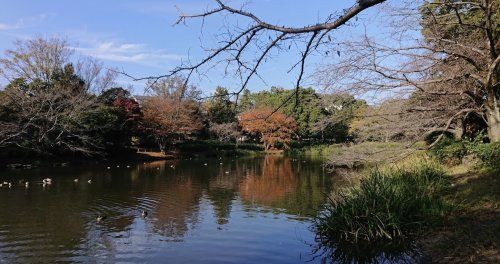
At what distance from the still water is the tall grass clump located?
84 cm

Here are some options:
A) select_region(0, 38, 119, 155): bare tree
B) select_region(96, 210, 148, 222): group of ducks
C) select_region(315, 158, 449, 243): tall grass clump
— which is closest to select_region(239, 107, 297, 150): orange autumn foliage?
select_region(0, 38, 119, 155): bare tree

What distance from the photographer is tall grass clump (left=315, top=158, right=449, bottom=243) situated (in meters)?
9.05

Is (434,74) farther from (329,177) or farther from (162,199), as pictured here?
(329,177)

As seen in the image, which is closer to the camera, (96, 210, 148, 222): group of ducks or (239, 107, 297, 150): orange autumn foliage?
(96, 210, 148, 222): group of ducks

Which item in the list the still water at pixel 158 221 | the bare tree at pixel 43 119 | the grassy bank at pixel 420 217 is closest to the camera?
the grassy bank at pixel 420 217

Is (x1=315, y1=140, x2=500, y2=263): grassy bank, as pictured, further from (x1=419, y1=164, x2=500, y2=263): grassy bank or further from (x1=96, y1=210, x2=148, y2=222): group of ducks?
(x1=96, y1=210, x2=148, y2=222): group of ducks

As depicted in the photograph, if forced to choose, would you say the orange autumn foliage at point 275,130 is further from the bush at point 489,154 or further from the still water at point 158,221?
the bush at point 489,154

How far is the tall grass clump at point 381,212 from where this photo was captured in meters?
9.05

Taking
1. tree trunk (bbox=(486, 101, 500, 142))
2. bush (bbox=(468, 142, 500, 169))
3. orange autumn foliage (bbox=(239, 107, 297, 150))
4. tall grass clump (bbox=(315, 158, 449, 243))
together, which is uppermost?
orange autumn foliage (bbox=(239, 107, 297, 150))

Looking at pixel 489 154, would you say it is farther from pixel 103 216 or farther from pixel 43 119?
pixel 43 119

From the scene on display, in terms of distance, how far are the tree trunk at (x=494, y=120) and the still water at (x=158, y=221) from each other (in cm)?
541

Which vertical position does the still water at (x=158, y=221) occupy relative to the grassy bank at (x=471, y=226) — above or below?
below

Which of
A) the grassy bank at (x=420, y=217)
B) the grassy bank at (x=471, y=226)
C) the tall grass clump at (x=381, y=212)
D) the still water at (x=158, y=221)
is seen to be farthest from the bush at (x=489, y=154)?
the still water at (x=158, y=221)

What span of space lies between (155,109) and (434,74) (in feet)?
111
